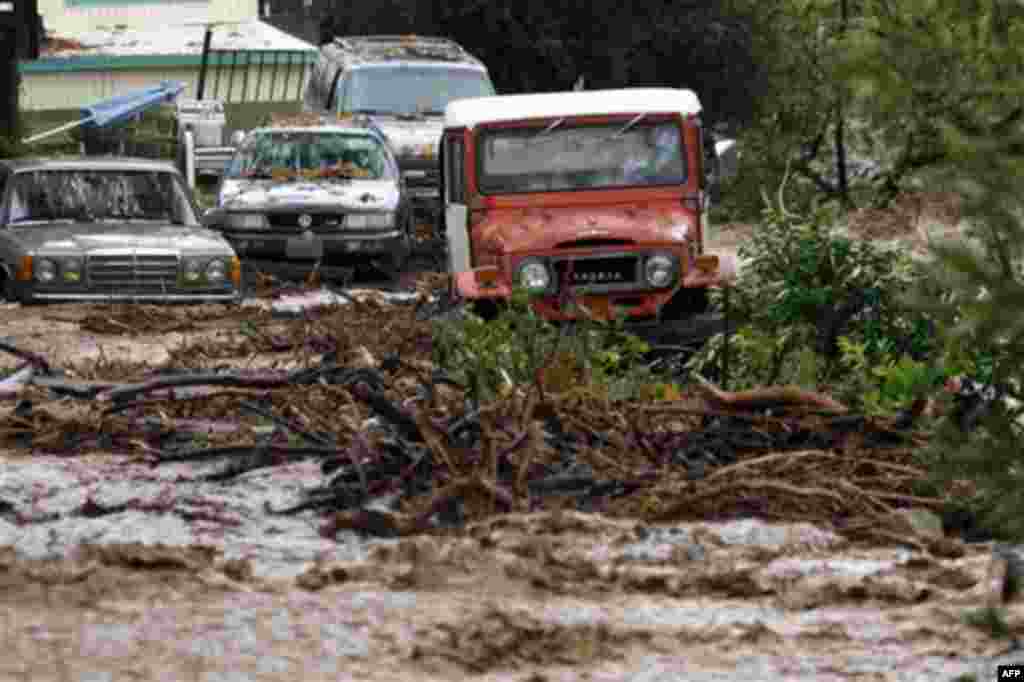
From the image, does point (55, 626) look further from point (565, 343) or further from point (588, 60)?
point (588, 60)

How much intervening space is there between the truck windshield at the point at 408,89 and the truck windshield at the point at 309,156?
3955 mm

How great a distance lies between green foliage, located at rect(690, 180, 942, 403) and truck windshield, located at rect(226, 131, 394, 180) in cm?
938

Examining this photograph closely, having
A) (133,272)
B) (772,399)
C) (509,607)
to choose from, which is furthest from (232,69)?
(509,607)

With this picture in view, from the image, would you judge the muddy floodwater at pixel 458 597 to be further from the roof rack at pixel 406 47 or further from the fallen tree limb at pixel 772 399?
the roof rack at pixel 406 47

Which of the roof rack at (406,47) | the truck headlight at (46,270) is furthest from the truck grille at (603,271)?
the roof rack at (406,47)

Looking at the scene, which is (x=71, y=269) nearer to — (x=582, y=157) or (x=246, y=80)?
(x=582, y=157)

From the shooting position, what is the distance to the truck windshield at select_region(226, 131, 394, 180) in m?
27.0

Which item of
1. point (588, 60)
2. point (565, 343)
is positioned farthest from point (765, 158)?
point (565, 343)

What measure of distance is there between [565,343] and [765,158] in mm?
21554

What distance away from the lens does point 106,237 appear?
21703 mm

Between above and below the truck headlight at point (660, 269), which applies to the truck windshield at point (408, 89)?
below

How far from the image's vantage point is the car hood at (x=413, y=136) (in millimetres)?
30125

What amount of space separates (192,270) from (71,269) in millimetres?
1000

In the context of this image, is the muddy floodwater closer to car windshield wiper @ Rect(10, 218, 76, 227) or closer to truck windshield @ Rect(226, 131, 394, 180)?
car windshield wiper @ Rect(10, 218, 76, 227)
